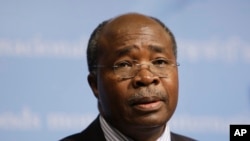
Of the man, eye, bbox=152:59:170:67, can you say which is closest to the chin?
the man

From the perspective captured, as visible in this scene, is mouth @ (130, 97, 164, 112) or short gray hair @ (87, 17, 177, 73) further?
short gray hair @ (87, 17, 177, 73)

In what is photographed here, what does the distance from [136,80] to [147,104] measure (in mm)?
53

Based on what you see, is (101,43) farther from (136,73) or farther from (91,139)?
(91,139)

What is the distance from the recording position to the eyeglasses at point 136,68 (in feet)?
3.06

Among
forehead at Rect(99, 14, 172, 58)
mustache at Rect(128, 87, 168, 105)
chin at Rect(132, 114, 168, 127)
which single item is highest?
forehead at Rect(99, 14, 172, 58)

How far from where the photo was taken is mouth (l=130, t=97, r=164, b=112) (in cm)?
90

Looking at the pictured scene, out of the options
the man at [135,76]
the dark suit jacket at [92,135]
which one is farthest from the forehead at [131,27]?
the dark suit jacket at [92,135]

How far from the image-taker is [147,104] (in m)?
0.91

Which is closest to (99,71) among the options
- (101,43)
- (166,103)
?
(101,43)

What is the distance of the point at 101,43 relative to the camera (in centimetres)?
98

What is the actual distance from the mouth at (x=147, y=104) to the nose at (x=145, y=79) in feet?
0.10

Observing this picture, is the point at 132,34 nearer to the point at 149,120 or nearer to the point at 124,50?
the point at 124,50

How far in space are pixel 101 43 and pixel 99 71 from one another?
0.06 m

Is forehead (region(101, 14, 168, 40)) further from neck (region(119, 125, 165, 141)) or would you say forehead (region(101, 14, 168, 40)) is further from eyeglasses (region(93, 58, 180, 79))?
neck (region(119, 125, 165, 141))
